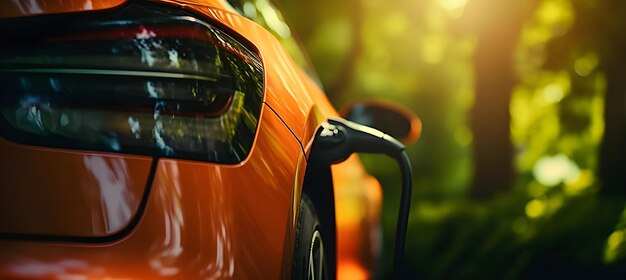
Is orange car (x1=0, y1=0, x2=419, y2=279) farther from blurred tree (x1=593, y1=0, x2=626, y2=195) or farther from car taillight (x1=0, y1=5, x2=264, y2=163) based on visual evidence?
blurred tree (x1=593, y1=0, x2=626, y2=195)

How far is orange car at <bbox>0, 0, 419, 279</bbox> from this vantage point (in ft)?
8.05

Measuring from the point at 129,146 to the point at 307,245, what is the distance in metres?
0.88

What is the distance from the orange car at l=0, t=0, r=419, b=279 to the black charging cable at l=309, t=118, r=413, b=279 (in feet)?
2.77

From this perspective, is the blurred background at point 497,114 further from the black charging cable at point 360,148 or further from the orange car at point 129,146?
the orange car at point 129,146

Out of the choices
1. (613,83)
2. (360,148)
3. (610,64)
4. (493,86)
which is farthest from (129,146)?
(610,64)

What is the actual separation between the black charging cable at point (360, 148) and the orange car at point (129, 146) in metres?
0.84

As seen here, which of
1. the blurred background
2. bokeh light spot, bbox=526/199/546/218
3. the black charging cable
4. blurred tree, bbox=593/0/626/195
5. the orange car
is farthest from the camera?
blurred tree, bbox=593/0/626/195

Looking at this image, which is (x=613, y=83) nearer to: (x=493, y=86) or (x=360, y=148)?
(x=493, y=86)

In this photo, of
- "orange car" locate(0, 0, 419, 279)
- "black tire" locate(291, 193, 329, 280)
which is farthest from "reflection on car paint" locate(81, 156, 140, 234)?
"black tire" locate(291, 193, 329, 280)

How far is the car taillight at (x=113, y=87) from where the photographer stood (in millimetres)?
2512

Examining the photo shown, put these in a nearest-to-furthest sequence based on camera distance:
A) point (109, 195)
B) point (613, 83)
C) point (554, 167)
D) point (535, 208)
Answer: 1. point (109, 195)
2. point (535, 208)
3. point (613, 83)
4. point (554, 167)

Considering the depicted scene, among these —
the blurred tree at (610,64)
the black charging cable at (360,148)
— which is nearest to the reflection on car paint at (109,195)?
the black charging cable at (360,148)

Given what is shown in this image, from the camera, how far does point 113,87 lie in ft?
8.30

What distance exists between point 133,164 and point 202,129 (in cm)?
19
